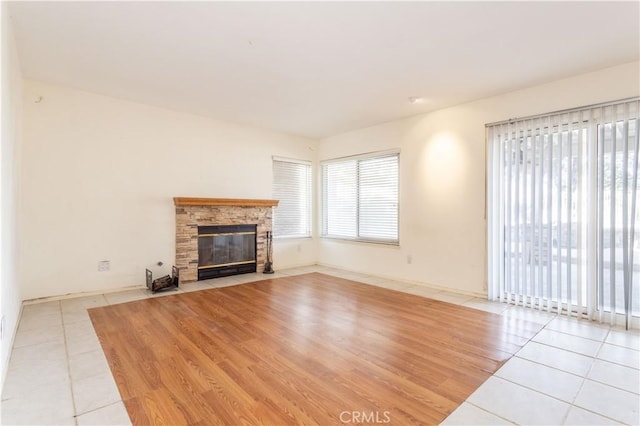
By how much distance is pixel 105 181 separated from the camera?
4.27 meters

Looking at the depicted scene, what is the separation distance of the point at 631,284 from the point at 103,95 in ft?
21.5

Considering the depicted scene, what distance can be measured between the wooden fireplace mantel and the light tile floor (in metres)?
1.96

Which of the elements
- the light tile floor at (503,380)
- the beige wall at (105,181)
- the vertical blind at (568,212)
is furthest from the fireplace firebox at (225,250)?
the vertical blind at (568,212)

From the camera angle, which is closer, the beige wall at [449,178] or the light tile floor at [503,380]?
the light tile floor at [503,380]

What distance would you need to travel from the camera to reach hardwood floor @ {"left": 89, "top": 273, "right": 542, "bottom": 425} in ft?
6.06

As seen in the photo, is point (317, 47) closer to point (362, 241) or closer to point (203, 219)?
point (203, 219)

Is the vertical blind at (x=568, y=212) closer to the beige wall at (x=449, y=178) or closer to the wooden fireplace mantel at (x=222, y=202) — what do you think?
the beige wall at (x=449, y=178)

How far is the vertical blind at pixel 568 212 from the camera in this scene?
3166mm

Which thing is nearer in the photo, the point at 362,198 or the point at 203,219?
the point at 203,219

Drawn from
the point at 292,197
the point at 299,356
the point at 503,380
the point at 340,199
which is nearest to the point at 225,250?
the point at 292,197

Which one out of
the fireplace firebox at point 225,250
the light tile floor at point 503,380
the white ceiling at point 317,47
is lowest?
the light tile floor at point 503,380

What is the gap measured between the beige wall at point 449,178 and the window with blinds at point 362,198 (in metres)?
0.21

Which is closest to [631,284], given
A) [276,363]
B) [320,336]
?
[320,336]

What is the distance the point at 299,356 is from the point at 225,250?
3.32 meters
